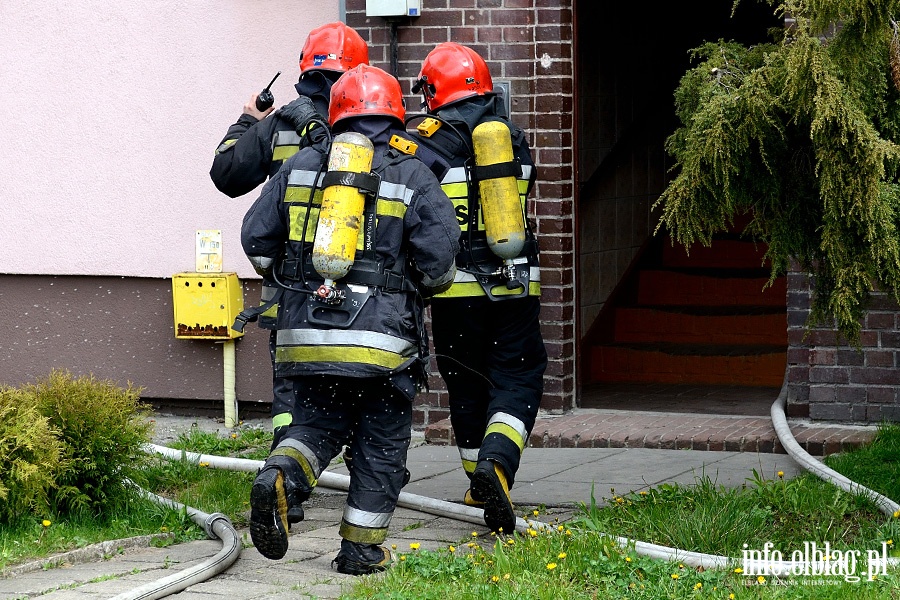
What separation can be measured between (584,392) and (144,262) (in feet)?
10.4

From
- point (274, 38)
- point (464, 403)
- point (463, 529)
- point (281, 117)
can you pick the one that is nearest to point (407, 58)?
point (274, 38)

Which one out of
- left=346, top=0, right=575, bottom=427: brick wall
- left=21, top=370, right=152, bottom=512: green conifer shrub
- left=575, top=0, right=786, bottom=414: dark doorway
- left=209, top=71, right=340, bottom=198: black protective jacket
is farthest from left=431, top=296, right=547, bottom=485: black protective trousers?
left=575, top=0, right=786, bottom=414: dark doorway

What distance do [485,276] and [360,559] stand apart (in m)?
1.44

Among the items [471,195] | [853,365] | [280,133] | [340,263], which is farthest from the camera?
[853,365]

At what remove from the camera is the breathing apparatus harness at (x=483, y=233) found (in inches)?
228

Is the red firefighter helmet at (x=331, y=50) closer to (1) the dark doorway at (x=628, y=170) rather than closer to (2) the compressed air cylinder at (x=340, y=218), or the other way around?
(2) the compressed air cylinder at (x=340, y=218)

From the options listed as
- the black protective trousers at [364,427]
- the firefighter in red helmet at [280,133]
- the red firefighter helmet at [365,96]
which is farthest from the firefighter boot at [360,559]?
the red firefighter helmet at [365,96]

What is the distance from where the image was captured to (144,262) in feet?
29.7

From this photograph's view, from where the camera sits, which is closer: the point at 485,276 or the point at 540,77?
the point at 485,276

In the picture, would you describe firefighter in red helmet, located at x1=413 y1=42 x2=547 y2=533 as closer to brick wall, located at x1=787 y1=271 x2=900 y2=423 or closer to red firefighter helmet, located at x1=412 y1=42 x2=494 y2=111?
red firefighter helmet, located at x1=412 y1=42 x2=494 y2=111

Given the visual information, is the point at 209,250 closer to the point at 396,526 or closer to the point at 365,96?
the point at 396,526

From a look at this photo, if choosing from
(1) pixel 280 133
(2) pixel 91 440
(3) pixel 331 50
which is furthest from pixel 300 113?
(2) pixel 91 440

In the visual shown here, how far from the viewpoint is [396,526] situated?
19.5 ft

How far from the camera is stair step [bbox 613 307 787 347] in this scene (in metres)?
10.1
